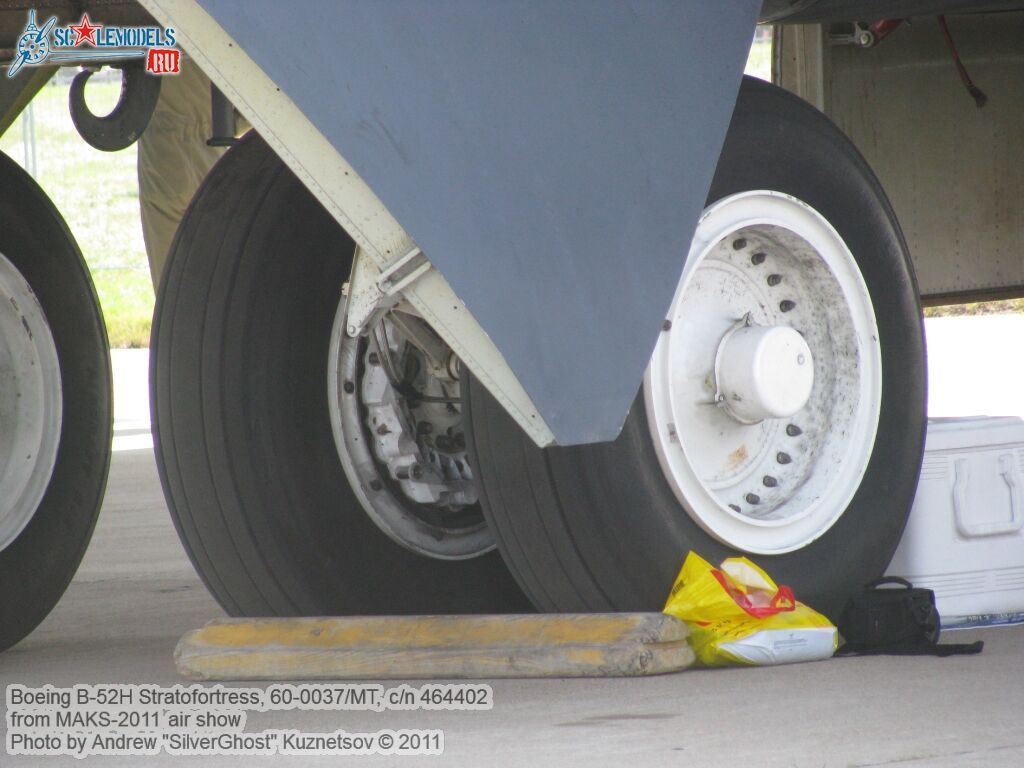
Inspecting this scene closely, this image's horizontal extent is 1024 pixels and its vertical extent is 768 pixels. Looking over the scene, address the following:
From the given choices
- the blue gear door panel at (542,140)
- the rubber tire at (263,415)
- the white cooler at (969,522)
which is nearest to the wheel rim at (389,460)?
the rubber tire at (263,415)

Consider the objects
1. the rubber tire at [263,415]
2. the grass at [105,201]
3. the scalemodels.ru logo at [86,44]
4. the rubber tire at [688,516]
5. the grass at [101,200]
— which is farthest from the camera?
the grass at [101,200]

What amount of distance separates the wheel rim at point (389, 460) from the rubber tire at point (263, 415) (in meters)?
0.03

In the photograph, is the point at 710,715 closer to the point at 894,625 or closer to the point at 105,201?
the point at 894,625

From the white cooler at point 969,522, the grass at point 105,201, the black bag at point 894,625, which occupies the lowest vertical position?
the black bag at point 894,625

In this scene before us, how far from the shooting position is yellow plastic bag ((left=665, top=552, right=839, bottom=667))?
322 cm

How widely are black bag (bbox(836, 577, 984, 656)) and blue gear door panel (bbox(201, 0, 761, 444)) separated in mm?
832

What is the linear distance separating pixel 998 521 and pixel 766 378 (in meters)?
0.90

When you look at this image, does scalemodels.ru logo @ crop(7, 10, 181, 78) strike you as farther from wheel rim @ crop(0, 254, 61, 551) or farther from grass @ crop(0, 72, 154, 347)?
grass @ crop(0, 72, 154, 347)

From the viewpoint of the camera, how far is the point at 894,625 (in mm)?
3473

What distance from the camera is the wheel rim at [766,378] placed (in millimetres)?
3352

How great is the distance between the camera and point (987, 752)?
2469 millimetres

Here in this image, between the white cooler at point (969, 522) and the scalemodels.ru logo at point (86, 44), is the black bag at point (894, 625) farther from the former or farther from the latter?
the scalemodels.ru logo at point (86, 44)

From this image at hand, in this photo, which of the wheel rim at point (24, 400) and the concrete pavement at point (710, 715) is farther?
the wheel rim at point (24, 400)

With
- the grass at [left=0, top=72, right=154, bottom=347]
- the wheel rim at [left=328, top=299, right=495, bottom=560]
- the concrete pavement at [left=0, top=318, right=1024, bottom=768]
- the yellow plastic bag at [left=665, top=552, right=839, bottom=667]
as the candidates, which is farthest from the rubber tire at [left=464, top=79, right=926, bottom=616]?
the grass at [left=0, top=72, right=154, bottom=347]
